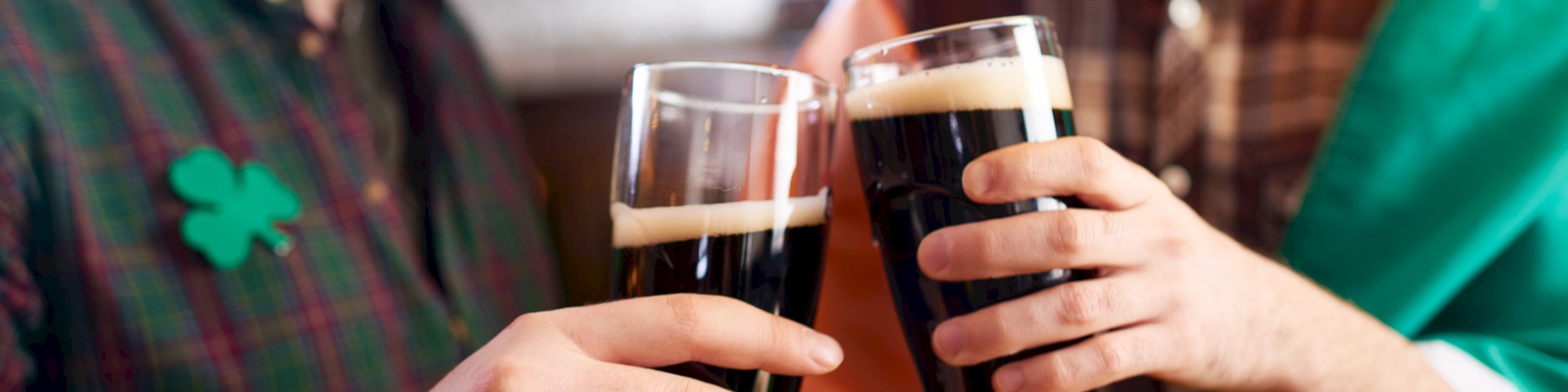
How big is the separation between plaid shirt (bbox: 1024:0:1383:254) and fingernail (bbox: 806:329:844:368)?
77cm

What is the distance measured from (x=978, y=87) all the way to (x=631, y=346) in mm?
320

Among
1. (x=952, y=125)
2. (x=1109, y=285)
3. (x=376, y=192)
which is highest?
(x=952, y=125)

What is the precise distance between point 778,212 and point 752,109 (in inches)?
3.2

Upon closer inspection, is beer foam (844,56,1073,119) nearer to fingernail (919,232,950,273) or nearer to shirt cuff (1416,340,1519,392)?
fingernail (919,232,950,273)

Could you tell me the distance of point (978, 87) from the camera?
65 centimetres

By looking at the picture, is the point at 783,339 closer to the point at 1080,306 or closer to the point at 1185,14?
the point at 1080,306

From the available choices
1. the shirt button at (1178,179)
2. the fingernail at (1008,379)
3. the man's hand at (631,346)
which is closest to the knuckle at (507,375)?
the man's hand at (631,346)

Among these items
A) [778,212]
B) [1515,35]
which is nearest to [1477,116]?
[1515,35]

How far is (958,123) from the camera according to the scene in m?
0.65

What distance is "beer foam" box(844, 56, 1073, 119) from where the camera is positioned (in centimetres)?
64

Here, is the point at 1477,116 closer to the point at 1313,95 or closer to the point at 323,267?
the point at 1313,95

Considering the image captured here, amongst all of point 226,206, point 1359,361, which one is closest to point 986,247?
point 1359,361

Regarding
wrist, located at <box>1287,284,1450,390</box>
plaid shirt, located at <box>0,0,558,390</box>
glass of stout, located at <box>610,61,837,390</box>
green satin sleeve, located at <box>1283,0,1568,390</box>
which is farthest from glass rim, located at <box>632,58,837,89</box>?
plaid shirt, located at <box>0,0,558,390</box>

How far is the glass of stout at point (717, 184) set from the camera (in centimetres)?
64
